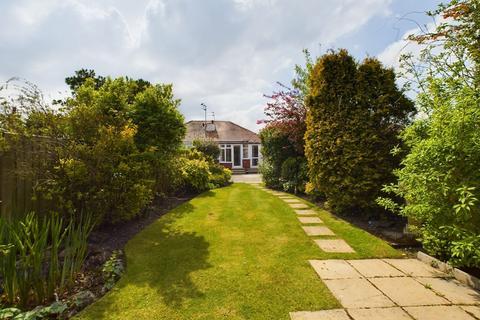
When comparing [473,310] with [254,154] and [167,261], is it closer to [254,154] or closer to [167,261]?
[167,261]

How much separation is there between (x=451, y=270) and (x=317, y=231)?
221 cm

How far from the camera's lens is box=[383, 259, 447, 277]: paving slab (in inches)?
133

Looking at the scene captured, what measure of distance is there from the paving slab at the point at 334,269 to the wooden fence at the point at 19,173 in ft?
14.0

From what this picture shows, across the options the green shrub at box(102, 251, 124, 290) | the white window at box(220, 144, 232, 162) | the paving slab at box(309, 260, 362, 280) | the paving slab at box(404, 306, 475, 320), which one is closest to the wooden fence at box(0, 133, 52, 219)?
the green shrub at box(102, 251, 124, 290)

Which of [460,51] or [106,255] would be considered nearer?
[460,51]

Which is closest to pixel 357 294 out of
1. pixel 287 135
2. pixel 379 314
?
pixel 379 314

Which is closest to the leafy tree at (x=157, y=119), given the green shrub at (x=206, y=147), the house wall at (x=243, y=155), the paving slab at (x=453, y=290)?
the paving slab at (x=453, y=290)

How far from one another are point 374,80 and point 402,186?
9.50 feet

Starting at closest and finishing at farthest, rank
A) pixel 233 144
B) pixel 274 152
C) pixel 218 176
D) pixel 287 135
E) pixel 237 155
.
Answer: pixel 287 135, pixel 274 152, pixel 218 176, pixel 233 144, pixel 237 155

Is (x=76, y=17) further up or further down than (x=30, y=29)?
further up

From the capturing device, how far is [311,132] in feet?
22.3

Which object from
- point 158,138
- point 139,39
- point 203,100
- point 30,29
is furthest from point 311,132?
point 203,100

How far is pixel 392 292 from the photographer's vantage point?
9.42 feet

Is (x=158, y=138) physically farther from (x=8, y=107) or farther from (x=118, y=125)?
(x=8, y=107)
